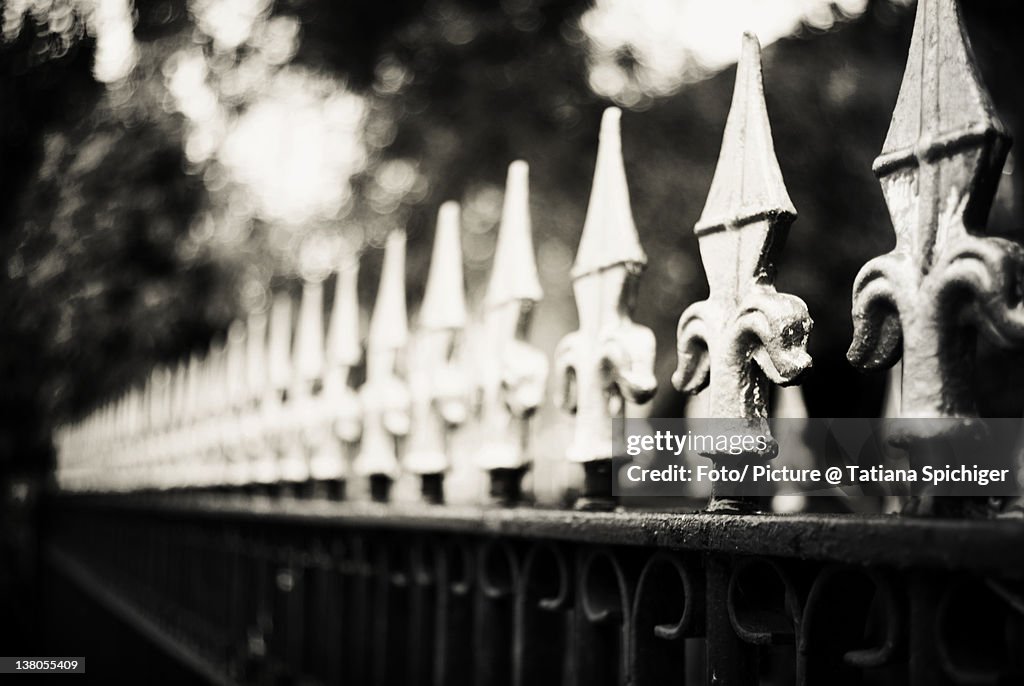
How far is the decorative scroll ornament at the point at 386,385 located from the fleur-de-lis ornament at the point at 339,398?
17 centimetres

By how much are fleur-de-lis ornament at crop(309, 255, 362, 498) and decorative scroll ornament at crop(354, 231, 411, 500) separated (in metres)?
0.17

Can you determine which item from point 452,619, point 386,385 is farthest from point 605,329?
point 386,385

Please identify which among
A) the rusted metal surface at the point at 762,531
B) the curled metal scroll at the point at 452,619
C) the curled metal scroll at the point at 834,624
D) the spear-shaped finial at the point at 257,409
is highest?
the spear-shaped finial at the point at 257,409

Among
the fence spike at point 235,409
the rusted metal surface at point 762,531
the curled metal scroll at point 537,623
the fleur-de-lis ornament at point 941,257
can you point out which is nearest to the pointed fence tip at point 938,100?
the fleur-de-lis ornament at point 941,257

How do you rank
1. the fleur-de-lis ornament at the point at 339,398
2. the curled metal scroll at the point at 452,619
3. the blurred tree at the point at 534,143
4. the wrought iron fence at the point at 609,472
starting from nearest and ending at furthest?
the wrought iron fence at the point at 609,472, the curled metal scroll at the point at 452,619, the fleur-de-lis ornament at the point at 339,398, the blurred tree at the point at 534,143

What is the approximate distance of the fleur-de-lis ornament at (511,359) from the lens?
5.97 feet

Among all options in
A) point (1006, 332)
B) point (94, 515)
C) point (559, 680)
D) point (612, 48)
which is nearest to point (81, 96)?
point (559, 680)

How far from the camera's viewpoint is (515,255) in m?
1.91

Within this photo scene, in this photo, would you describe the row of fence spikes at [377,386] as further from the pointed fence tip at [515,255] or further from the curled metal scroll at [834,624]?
the curled metal scroll at [834,624]


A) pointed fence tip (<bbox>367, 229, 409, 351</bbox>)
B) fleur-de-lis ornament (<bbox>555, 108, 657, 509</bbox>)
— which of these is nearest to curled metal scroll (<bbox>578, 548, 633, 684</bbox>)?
fleur-de-lis ornament (<bbox>555, 108, 657, 509</bbox>)

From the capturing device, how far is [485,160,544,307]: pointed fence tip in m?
1.89

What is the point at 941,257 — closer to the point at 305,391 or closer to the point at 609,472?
the point at 609,472

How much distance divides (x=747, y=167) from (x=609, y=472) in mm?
576

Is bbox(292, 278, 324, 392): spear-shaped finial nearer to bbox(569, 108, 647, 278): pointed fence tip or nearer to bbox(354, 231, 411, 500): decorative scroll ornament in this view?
bbox(354, 231, 411, 500): decorative scroll ornament
